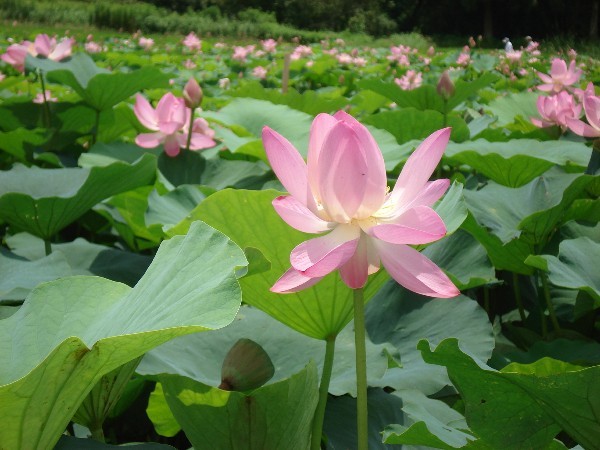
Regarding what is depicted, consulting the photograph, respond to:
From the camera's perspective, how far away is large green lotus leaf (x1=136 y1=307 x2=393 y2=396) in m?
0.80

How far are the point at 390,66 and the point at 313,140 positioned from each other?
15.2ft

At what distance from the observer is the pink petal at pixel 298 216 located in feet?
1.93

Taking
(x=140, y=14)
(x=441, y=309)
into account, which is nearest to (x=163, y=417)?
(x=441, y=309)

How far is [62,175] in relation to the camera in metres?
1.32

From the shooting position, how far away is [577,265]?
3.18 feet

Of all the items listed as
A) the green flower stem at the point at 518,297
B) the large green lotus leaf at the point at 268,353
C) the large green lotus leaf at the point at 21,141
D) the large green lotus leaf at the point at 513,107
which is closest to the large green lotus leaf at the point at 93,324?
the large green lotus leaf at the point at 268,353

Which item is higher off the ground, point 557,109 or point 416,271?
point 416,271

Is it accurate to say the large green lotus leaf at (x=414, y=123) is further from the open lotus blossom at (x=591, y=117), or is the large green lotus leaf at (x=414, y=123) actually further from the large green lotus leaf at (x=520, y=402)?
the large green lotus leaf at (x=520, y=402)

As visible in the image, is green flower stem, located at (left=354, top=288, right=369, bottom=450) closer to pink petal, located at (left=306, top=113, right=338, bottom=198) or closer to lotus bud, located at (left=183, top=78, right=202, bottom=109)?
pink petal, located at (left=306, top=113, right=338, bottom=198)

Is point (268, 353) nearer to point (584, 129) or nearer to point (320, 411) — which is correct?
point (320, 411)

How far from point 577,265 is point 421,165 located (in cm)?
45

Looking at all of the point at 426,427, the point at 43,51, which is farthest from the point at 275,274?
the point at 43,51

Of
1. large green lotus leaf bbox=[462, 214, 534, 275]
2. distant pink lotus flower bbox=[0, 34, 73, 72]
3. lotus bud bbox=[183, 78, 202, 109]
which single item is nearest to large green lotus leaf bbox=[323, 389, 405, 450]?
large green lotus leaf bbox=[462, 214, 534, 275]

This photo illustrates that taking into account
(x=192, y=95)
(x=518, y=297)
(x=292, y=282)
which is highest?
A: (x=292, y=282)
